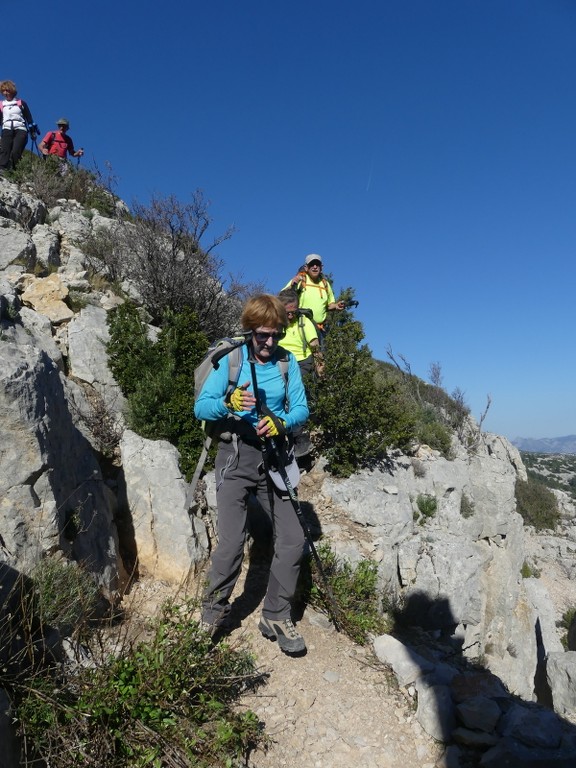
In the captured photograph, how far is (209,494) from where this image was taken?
538 centimetres

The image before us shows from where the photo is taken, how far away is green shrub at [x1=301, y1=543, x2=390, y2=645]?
15.1ft

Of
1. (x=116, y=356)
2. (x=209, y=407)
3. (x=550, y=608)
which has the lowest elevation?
(x=550, y=608)

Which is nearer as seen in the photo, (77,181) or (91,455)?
(91,455)

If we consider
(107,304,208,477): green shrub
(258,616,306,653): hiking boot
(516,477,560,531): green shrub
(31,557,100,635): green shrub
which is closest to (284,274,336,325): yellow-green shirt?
(107,304,208,477): green shrub

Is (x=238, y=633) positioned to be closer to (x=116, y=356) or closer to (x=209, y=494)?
(x=209, y=494)

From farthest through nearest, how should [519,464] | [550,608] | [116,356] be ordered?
[519,464] < [550,608] < [116,356]

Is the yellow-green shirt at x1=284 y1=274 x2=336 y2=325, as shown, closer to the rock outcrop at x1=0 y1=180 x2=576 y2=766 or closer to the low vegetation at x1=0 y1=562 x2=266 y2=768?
the rock outcrop at x1=0 y1=180 x2=576 y2=766

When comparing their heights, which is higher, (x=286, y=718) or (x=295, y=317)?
(x=295, y=317)

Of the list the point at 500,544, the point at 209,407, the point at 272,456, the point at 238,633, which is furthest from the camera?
the point at 500,544

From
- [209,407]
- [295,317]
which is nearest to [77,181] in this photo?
[295,317]

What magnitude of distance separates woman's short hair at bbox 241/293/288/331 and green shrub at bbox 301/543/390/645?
2.82 meters

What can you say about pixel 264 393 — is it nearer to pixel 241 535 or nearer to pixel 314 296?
pixel 241 535

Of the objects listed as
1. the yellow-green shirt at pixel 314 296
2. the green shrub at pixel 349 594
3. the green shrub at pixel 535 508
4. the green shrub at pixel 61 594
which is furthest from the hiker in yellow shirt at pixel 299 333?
the green shrub at pixel 535 508

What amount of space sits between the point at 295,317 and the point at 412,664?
4314 millimetres
